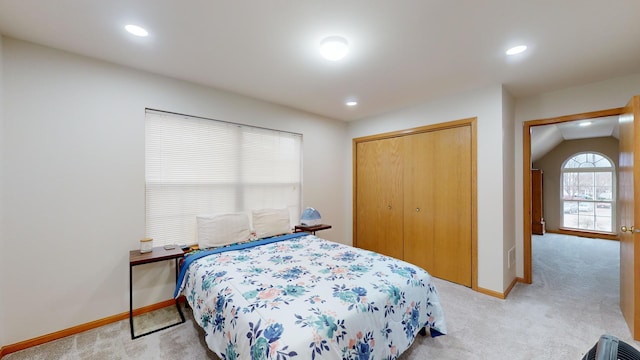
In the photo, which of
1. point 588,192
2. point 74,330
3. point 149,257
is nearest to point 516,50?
point 149,257

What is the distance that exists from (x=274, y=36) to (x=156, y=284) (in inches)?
106

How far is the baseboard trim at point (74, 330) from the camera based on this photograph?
77.0 inches

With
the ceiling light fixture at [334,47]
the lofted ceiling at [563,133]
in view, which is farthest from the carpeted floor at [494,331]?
the lofted ceiling at [563,133]

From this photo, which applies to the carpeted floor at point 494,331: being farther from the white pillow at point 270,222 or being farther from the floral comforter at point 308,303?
the white pillow at point 270,222

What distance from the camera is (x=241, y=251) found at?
8.39ft

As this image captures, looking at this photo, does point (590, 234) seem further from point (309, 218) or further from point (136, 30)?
point (136, 30)

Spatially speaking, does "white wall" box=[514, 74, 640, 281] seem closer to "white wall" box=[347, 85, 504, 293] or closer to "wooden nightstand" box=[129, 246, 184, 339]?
"white wall" box=[347, 85, 504, 293]

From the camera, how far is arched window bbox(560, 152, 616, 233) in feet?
19.9

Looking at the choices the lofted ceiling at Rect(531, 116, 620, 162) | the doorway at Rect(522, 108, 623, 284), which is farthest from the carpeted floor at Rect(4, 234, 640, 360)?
the lofted ceiling at Rect(531, 116, 620, 162)

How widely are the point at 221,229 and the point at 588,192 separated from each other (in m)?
8.77

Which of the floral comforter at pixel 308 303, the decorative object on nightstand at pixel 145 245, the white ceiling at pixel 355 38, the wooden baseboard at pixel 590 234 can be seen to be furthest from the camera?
the wooden baseboard at pixel 590 234

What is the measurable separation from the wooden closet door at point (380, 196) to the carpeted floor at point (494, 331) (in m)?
1.05

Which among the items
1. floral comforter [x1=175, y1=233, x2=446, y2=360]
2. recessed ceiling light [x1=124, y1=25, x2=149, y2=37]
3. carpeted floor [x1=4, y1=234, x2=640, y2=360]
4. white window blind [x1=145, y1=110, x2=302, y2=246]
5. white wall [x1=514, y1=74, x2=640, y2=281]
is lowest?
carpeted floor [x1=4, y1=234, x2=640, y2=360]

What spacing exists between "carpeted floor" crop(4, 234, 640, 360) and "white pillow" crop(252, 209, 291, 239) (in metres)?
1.14
